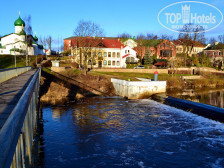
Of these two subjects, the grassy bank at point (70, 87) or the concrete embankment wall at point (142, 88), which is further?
the grassy bank at point (70, 87)

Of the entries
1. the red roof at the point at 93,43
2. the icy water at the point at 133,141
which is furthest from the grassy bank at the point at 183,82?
the icy water at the point at 133,141

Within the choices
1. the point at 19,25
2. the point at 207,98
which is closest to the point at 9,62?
the point at 19,25

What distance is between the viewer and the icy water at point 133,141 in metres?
11.0

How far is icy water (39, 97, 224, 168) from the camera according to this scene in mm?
11047

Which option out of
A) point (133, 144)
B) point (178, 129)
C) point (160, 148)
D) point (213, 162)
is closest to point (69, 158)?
point (133, 144)

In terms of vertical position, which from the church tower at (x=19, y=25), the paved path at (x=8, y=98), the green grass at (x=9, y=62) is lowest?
the paved path at (x=8, y=98)

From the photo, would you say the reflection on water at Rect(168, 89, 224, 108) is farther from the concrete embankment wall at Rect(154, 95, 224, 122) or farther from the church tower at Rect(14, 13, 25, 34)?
the church tower at Rect(14, 13, 25, 34)

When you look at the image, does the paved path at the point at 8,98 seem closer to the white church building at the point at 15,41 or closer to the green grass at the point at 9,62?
the green grass at the point at 9,62

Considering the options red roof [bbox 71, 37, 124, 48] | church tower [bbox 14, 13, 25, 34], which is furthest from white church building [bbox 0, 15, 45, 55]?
red roof [bbox 71, 37, 124, 48]

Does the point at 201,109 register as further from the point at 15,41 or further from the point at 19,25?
the point at 19,25

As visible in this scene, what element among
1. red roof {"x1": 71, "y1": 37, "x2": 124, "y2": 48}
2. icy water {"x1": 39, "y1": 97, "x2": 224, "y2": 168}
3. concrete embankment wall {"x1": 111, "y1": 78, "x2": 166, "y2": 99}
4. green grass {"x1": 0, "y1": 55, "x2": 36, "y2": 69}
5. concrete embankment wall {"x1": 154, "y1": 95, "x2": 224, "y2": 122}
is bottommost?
icy water {"x1": 39, "y1": 97, "x2": 224, "y2": 168}

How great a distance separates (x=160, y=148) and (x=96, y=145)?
3.88m

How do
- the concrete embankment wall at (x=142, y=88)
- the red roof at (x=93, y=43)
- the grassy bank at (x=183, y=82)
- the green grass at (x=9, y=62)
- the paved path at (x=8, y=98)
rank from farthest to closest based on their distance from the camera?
the green grass at (x=9, y=62) < the red roof at (x=93, y=43) < the grassy bank at (x=183, y=82) < the concrete embankment wall at (x=142, y=88) < the paved path at (x=8, y=98)

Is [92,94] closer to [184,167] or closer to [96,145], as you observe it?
[96,145]
